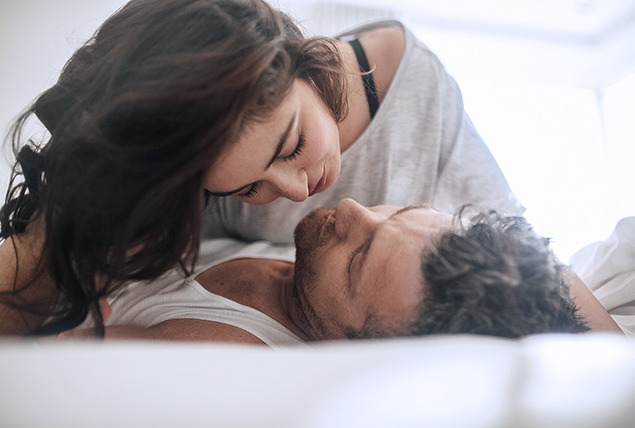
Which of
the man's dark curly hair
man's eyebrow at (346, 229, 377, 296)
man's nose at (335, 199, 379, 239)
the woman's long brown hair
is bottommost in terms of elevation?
the man's dark curly hair

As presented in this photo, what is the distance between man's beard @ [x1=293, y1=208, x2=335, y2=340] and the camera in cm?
61

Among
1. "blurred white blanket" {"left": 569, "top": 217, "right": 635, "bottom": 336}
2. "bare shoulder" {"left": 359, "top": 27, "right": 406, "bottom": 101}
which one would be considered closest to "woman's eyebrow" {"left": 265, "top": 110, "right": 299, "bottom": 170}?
"bare shoulder" {"left": 359, "top": 27, "right": 406, "bottom": 101}

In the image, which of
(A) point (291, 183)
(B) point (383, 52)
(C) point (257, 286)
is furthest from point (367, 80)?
(C) point (257, 286)

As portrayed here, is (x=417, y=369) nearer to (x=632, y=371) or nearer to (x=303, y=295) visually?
(x=632, y=371)

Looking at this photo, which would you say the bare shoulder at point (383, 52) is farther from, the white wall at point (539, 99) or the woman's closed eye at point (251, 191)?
the woman's closed eye at point (251, 191)

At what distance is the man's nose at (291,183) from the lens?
1.93 feet

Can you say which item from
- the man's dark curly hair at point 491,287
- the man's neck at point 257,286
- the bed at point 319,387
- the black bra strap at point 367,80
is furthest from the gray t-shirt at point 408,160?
the bed at point 319,387

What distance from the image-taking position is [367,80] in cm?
91

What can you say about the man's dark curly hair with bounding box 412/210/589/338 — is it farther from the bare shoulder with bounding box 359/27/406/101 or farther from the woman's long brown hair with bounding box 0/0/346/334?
the bare shoulder with bounding box 359/27/406/101

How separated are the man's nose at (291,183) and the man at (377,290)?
0.09m

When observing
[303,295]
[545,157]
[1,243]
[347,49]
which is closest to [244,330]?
[303,295]

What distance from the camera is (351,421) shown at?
0.79ft

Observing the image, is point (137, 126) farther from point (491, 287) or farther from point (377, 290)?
point (491, 287)

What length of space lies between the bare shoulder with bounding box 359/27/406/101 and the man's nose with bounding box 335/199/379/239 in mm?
440
